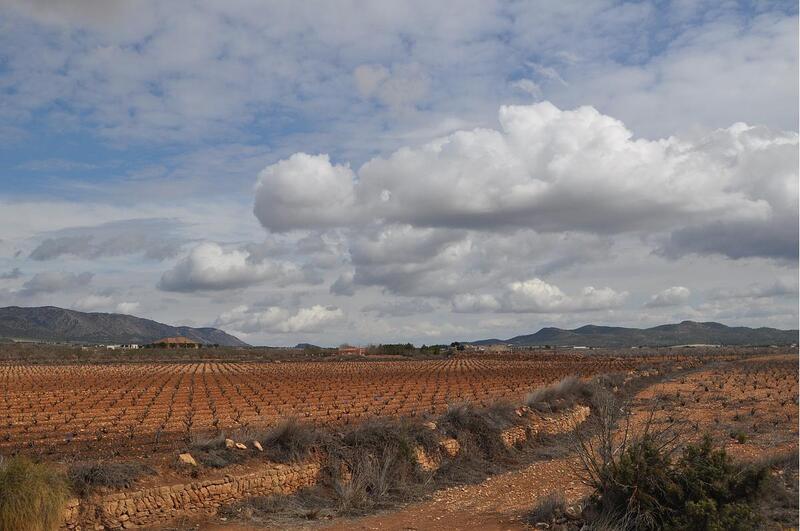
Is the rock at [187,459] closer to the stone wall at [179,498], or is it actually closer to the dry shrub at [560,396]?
the stone wall at [179,498]

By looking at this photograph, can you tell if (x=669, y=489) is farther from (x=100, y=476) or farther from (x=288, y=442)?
(x=100, y=476)

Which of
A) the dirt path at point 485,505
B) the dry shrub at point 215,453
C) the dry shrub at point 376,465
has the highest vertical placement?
the dry shrub at point 215,453

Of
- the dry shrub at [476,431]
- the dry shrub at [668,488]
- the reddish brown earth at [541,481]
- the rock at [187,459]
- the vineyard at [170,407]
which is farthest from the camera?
the vineyard at [170,407]

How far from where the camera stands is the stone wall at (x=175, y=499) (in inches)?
446

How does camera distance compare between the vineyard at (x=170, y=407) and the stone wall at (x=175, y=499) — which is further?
the vineyard at (x=170, y=407)

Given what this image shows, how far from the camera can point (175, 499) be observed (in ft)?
40.4

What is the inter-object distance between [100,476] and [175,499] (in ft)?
4.56

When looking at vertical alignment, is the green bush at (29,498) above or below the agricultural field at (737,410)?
above

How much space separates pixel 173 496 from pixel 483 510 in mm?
5859

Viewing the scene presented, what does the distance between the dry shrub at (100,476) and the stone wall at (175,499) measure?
24cm

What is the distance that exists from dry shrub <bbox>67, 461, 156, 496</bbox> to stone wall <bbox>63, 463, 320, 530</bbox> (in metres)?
0.24

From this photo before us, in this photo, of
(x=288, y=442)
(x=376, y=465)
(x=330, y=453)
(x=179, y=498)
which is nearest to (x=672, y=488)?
(x=376, y=465)

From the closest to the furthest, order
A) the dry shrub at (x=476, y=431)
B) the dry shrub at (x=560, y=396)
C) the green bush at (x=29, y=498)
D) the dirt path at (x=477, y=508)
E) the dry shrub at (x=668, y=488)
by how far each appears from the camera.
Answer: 1. the green bush at (x=29, y=498)
2. the dry shrub at (x=668, y=488)
3. the dirt path at (x=477, y=508)
4. the dry shrub at (x=476, y=431)
5. the dry shrub at (x=560, y=396)

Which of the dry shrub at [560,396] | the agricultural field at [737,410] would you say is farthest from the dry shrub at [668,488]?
the dry shrub at [560,396]
